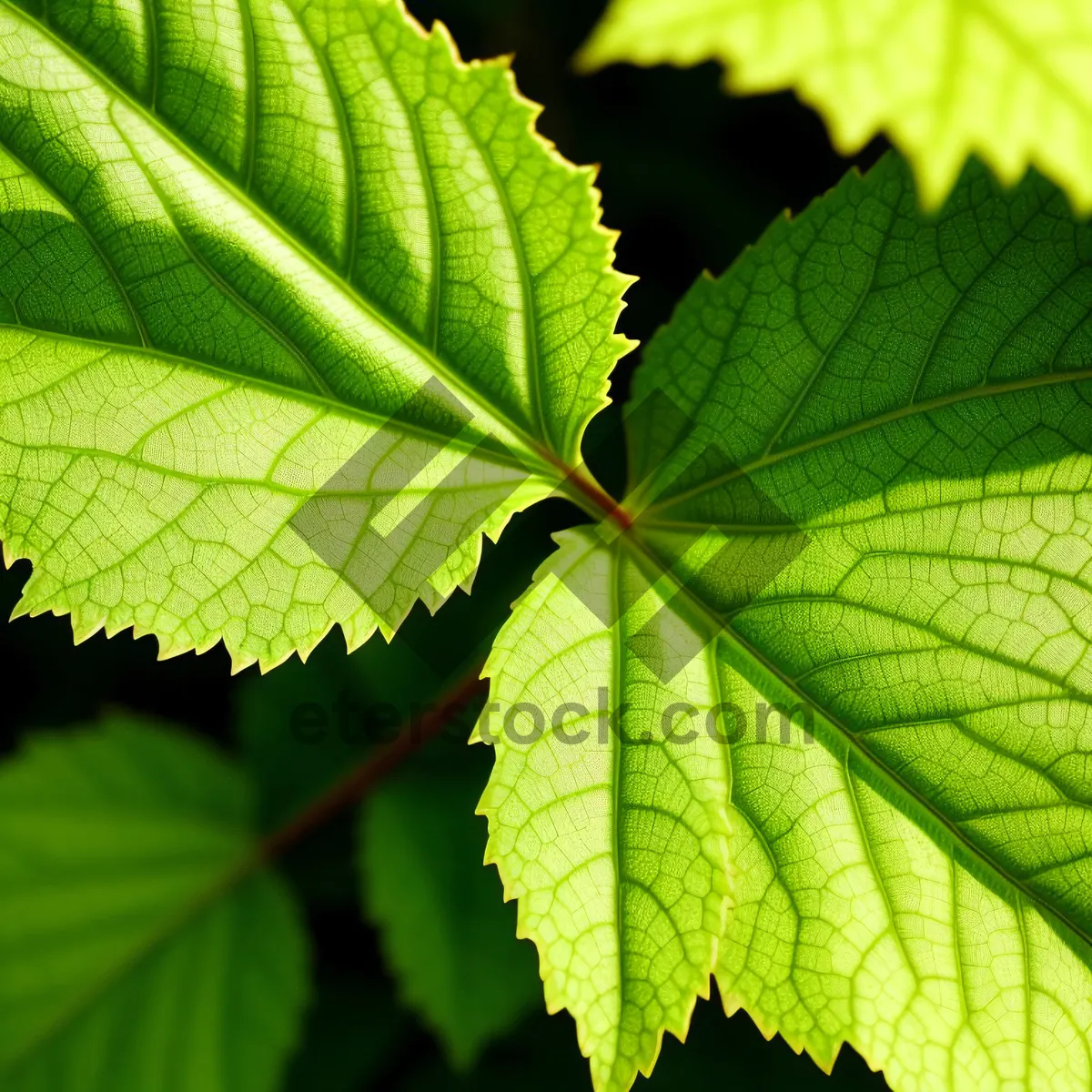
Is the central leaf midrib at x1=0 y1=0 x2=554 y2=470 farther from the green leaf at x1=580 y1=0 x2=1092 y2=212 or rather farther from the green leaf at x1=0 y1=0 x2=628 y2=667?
the green leaf at x1=580 y1=0 x2=1092 y2=212

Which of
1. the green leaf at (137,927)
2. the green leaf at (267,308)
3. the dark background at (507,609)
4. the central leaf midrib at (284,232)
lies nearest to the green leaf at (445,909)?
the dark background at (507,609)

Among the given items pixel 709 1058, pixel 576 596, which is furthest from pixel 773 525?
pixel 709 1058

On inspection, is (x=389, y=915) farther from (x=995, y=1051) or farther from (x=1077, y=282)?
(x=1077, y=282)

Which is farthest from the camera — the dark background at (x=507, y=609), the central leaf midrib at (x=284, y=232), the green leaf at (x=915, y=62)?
the dark background at (x=507, y=609)

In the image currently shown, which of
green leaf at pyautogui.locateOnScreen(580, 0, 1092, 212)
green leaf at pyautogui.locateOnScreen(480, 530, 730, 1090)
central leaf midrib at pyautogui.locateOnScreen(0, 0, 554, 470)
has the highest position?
central leaf midrib at pyautogui.locateOnScreen(0, 0, 554, 470)

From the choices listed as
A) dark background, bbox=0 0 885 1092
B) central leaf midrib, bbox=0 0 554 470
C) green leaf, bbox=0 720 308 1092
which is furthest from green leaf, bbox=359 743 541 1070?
central leaf midrib, bbox=0 0 554 470

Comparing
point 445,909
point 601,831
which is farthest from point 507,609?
point 601,831

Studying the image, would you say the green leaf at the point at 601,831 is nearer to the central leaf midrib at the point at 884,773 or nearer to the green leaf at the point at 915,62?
the central leaf midrib at the point at 884,773
